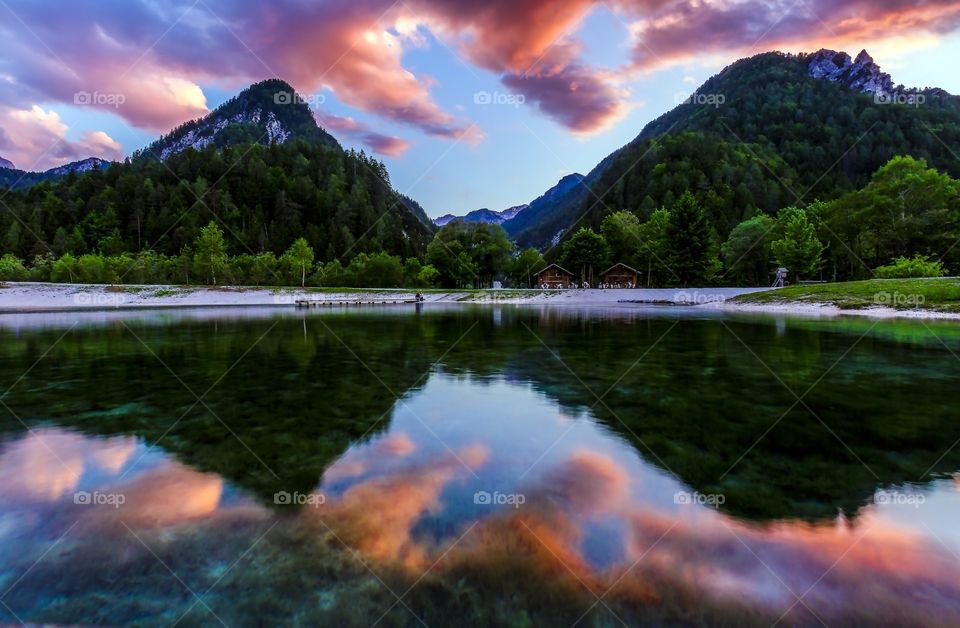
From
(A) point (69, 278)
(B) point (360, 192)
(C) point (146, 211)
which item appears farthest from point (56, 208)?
(B) point (360, 192)

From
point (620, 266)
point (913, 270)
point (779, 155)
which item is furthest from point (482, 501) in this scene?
point (779, 155)

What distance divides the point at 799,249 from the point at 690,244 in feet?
56.4

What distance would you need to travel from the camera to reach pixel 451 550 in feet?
15.8

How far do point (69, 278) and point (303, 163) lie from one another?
349ft

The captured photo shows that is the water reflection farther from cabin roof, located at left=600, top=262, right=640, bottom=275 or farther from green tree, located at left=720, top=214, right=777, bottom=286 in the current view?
green tree, located at left=720, top=214, right=777, bottom=286

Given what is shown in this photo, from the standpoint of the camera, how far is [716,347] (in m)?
20.3

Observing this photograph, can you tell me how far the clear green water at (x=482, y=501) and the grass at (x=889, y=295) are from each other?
3747cm

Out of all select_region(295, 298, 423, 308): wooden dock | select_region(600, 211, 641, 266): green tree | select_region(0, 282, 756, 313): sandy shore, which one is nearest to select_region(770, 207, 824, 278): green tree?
select_region(0, 282, 756, 313): sandy shore

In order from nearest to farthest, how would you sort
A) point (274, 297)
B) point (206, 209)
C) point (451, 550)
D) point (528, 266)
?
point (451, 550)
point (274, 297)
point (528, 266)
point (206, 209)

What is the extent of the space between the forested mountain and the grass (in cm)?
11942

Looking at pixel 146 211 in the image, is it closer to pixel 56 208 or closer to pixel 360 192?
pixel 56 208

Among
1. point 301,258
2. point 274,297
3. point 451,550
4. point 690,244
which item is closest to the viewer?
point 451,550

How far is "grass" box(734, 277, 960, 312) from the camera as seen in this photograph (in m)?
39.9

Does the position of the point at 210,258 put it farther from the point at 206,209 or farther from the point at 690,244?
the point at 690,244
